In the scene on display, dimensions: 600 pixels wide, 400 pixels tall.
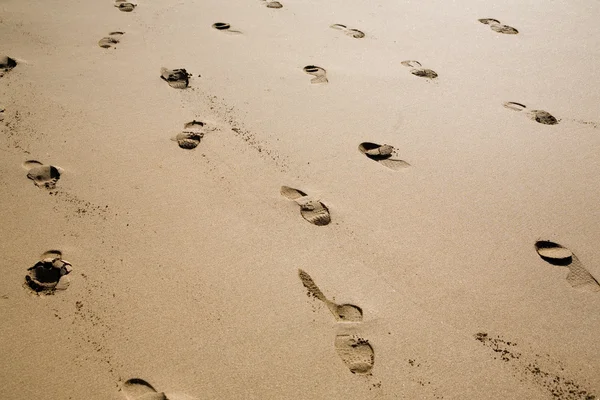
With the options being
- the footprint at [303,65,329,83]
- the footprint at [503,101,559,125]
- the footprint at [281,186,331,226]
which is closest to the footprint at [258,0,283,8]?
the footprint at [303,65,329,83]

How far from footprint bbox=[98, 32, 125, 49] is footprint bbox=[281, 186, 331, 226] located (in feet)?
5.21

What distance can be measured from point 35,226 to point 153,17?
1826mm

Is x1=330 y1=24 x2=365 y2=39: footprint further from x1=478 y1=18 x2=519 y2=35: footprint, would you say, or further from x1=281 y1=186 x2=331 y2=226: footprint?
x1=281 y1=186 x2=331 y2=226: footprint

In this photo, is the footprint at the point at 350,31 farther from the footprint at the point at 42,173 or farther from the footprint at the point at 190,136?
the footprint at the point at 42,173

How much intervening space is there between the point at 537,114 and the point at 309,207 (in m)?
1.44

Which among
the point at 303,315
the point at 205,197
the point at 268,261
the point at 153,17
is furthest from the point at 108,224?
the point at 153,17

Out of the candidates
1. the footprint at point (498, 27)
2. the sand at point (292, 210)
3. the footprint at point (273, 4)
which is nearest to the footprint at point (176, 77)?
the sand at point (292, 210)

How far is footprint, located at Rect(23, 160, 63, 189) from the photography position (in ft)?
5.72

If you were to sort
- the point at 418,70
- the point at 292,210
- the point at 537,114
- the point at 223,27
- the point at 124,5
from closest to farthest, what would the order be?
1. the point at 292,210
2. the point at 537,114
3. the point at 418,70
4. the point at 223,27
5. the point at 124,5

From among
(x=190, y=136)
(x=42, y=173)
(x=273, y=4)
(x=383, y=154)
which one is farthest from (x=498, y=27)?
(x=42, y=173)

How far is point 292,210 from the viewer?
Answer: 1719 millimetres

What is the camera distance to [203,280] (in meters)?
1.47

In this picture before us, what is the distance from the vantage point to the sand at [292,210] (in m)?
1.30

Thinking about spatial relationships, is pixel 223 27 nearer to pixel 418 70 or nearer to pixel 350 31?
pixel 350 31
